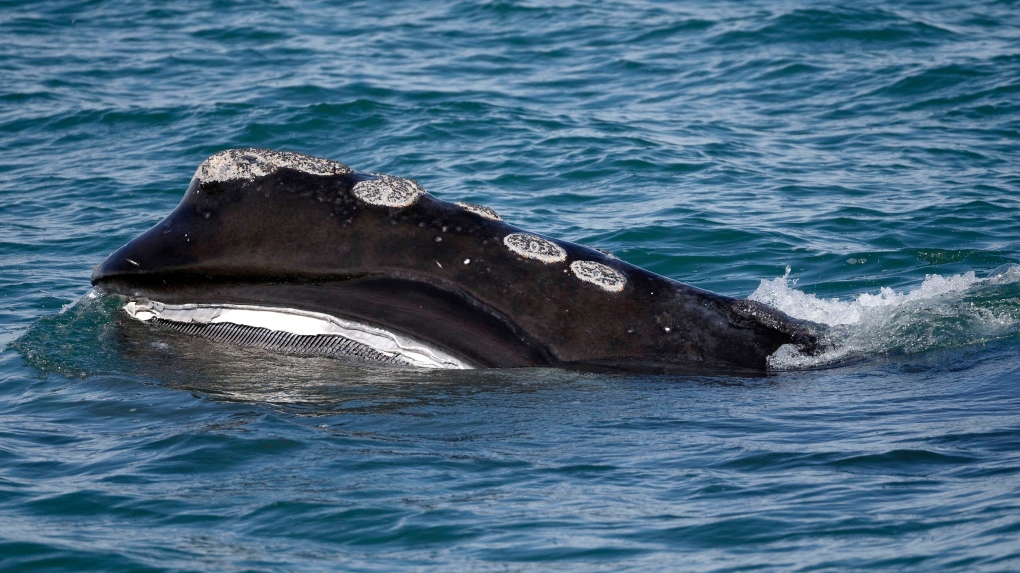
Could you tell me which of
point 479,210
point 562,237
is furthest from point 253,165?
point 562,237

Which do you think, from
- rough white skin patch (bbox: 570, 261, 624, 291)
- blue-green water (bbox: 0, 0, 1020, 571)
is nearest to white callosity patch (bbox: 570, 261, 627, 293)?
rough white skin patch (bbox: 570, 261, 624, 291)

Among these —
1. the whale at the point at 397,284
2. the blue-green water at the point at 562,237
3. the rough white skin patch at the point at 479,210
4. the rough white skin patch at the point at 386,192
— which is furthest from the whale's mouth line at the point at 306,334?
the rough white skin patch at the point at 479,210

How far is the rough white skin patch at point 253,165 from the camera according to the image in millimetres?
6938

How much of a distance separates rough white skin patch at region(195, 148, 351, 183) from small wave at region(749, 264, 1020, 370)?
2814 millimetres

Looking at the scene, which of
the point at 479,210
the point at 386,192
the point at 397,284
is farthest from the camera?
the point at 479,210

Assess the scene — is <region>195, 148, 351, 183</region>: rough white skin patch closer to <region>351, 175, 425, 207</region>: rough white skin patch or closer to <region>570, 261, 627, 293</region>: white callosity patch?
<region>351, 175, 425, 207</region>: rough white skin patch

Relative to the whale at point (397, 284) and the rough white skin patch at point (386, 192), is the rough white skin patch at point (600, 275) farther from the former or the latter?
the rough white skin patch at point (386, 192)

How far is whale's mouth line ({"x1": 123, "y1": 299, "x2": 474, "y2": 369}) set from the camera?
275 inches

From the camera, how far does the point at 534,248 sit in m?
6.99

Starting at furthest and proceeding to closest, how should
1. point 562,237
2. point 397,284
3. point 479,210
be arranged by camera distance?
1. point 562,237
2. point 479,210
3. point 397,284

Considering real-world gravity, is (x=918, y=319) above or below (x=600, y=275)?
below

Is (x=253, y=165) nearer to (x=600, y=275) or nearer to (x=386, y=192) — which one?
(x=386, y=192)

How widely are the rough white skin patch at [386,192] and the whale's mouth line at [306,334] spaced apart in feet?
2.27

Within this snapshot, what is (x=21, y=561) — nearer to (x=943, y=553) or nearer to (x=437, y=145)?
(x=943, y=553)
